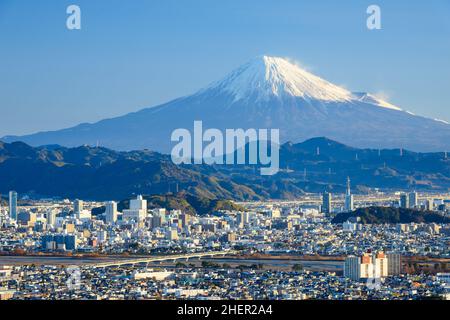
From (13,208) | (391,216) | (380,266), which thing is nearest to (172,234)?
(391,216)

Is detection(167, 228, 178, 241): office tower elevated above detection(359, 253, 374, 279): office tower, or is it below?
above

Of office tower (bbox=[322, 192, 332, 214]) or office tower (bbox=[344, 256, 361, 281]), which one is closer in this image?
office tower (bbox=[344, 256, 361, 281])

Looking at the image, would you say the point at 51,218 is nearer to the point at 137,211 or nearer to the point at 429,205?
the point at 137,211

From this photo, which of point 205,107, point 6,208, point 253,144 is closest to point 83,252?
point 6,208

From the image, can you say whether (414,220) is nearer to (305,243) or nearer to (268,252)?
(305,243)

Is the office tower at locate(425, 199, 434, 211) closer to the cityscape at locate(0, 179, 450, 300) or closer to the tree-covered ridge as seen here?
the cityscape at locate(0, 179, 450, 300)

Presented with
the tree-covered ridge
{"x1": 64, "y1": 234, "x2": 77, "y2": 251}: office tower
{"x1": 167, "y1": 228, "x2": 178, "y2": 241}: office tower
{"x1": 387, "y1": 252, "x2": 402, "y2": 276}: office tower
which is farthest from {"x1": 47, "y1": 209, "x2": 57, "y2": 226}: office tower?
{"x1": 387, "y1": 252, "x2": 402, "y2": 276}: office tower
